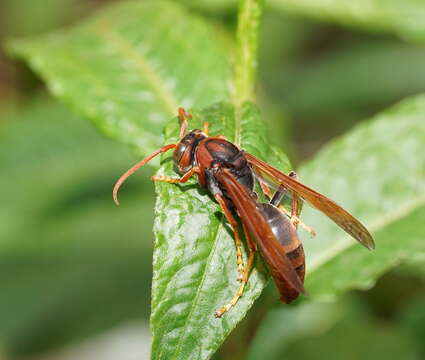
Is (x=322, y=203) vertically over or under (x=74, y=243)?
under

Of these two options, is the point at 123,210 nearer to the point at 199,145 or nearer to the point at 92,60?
the point at 92,60

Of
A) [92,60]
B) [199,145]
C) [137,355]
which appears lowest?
[137,355]

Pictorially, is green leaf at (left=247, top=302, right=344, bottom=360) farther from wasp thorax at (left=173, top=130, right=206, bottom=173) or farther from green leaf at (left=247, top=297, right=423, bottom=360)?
wasp thorax at (left=173, top=130, right=206, bottom=173)

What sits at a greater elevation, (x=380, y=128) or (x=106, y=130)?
(x=106, y=130)

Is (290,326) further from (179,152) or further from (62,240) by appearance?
(179,152)

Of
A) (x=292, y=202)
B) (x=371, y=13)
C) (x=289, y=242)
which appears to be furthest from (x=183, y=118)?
(x=371, y=13)

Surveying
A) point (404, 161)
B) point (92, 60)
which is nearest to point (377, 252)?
point (404, 161)

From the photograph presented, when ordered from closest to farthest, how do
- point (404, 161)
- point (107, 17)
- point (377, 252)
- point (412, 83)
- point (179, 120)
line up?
point (179, 120) < point (377, 252) < point (404, 161) < point (107, 17) < point (412, 83)
